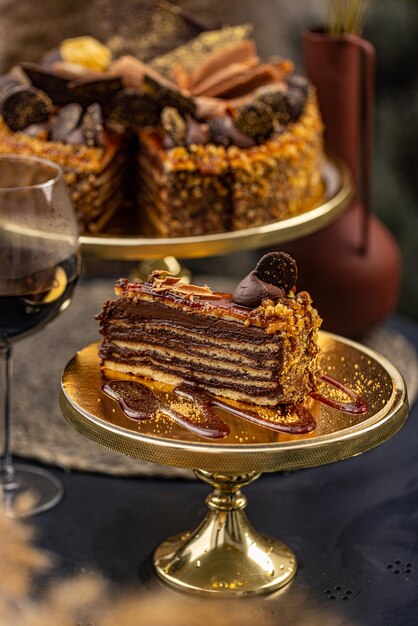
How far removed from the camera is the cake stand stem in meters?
2.01

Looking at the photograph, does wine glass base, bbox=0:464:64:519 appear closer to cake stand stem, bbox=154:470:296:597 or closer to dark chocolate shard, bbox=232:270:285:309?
cake stand stem, bbox=154:470:296:597

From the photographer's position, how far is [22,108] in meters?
2.63

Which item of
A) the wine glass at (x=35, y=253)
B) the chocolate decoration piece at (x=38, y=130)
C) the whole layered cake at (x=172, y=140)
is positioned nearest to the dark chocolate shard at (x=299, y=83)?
the whole layered cake at (x=172, y=140)

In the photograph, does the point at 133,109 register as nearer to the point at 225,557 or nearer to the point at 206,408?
the point at 206,408

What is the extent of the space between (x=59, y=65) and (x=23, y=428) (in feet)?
2.82

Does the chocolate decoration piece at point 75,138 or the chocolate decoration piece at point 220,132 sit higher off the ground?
the chocolate decoration piece at point 220,132

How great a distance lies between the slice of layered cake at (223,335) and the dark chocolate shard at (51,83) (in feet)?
2.73

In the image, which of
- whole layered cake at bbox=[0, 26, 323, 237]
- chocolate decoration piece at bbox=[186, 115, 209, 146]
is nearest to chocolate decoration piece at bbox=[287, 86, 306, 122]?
whole layered cake at bbox=[0, 26, 323, 237]

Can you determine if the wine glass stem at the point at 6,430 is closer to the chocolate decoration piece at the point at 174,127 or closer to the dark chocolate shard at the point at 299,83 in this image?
the chocolate decoration piece at the point at 174,127

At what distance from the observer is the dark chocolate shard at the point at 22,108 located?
103 inches

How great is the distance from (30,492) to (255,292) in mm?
811

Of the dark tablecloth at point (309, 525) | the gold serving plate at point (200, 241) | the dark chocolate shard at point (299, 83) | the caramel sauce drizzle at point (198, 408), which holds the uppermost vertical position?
the dark chocolate shard at point (299, 83)

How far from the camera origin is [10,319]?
214 centimetres

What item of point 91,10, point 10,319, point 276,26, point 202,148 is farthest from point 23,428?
point 276,26
